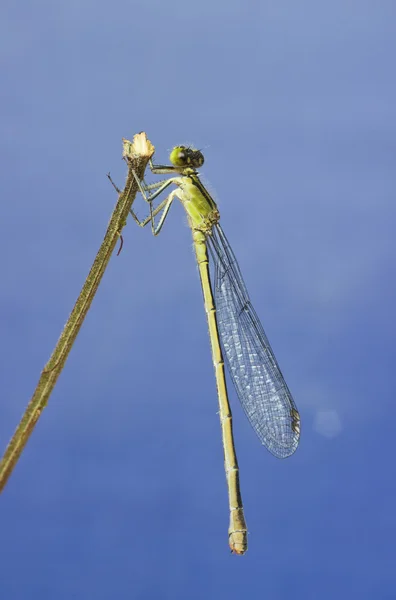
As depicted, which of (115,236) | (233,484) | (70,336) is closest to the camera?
(70,336)

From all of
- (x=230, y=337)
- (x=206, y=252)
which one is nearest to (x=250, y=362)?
(x=230, y=337)

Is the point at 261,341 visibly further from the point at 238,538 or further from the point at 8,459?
the point at 8,459

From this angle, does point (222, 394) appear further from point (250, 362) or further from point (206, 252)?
point (206, 252)

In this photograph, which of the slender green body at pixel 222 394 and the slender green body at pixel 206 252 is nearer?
the slender green body at pixel 206 252

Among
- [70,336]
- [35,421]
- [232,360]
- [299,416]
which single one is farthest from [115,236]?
[299,416]

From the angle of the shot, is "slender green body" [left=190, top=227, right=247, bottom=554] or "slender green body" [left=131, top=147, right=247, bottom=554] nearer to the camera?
"slender green body" [left=131, top=147, right=247, bottom=554]
